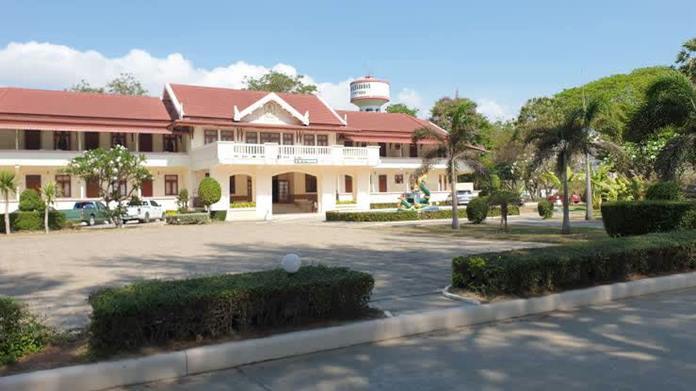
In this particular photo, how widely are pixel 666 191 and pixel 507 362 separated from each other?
38.8 feet

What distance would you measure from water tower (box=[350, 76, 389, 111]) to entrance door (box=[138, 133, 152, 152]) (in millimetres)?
25813

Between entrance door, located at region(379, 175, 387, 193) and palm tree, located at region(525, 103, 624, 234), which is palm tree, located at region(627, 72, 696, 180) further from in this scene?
entrance door, located at region(379, 175, 387, 193)

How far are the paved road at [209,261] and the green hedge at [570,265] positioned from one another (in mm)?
579

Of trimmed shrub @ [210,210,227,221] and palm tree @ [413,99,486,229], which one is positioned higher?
palm tree @ [413,99,486,229]

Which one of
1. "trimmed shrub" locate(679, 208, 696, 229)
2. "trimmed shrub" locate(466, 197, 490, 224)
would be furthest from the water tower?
"trimmed shrub" locate(679, 208, 696, 229)

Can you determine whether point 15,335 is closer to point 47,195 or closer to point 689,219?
point 689,219

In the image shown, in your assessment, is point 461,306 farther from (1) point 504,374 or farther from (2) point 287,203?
(2) point 287,203

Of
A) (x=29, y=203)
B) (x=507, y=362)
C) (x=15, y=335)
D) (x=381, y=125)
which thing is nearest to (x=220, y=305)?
(x=15, y=335)

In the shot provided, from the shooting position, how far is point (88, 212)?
108ft

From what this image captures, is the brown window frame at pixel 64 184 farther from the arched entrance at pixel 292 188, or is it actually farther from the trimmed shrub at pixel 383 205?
the trimmed shrub at pixel 383 205

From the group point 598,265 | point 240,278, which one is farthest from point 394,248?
point 240,278

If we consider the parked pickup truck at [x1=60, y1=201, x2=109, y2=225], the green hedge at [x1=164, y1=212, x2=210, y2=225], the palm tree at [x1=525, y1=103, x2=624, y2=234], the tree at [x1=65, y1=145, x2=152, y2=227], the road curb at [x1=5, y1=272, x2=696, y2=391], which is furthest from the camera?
the parked pickup truck at [x1=60, y1=201, x2=109, y2=225]

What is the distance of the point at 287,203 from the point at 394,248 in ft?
94.3

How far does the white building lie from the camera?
36125 mm
